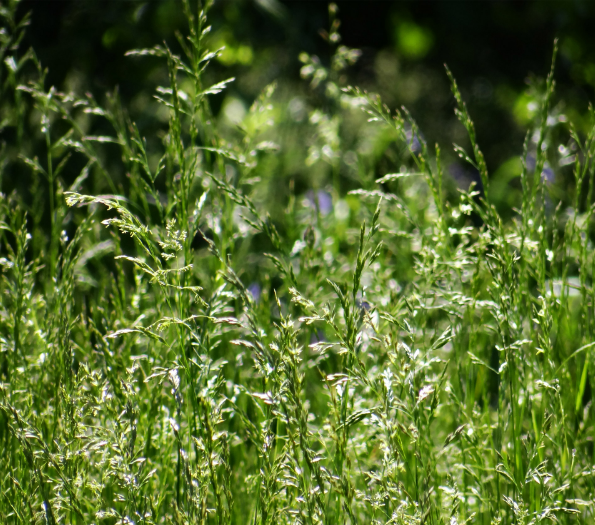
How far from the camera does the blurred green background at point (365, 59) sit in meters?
2.04

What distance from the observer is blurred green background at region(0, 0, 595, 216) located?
2037 millimetres

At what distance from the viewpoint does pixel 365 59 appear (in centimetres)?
365

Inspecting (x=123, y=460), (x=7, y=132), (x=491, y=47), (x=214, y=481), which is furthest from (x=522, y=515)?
(x=491, y=47)

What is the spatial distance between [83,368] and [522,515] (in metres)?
0.59

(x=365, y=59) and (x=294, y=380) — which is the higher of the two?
(x=365, y=59)

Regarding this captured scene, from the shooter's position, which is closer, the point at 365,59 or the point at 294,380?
the point at 294,380

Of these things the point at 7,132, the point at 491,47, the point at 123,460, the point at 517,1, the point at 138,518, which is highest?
the point at 517,1

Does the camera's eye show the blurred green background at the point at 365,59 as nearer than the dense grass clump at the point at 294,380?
No

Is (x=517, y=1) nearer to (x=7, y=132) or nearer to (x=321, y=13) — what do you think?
(x=321, y=13)

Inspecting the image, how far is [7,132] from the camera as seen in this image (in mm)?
2223

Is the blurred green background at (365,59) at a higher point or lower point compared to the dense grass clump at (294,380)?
higher

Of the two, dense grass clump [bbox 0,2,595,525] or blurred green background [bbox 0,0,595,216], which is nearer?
dense grass clump [bbox 0,2,595,525]

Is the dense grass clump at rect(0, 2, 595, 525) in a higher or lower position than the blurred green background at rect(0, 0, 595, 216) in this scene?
lower

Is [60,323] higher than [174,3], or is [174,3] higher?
[174,3]
